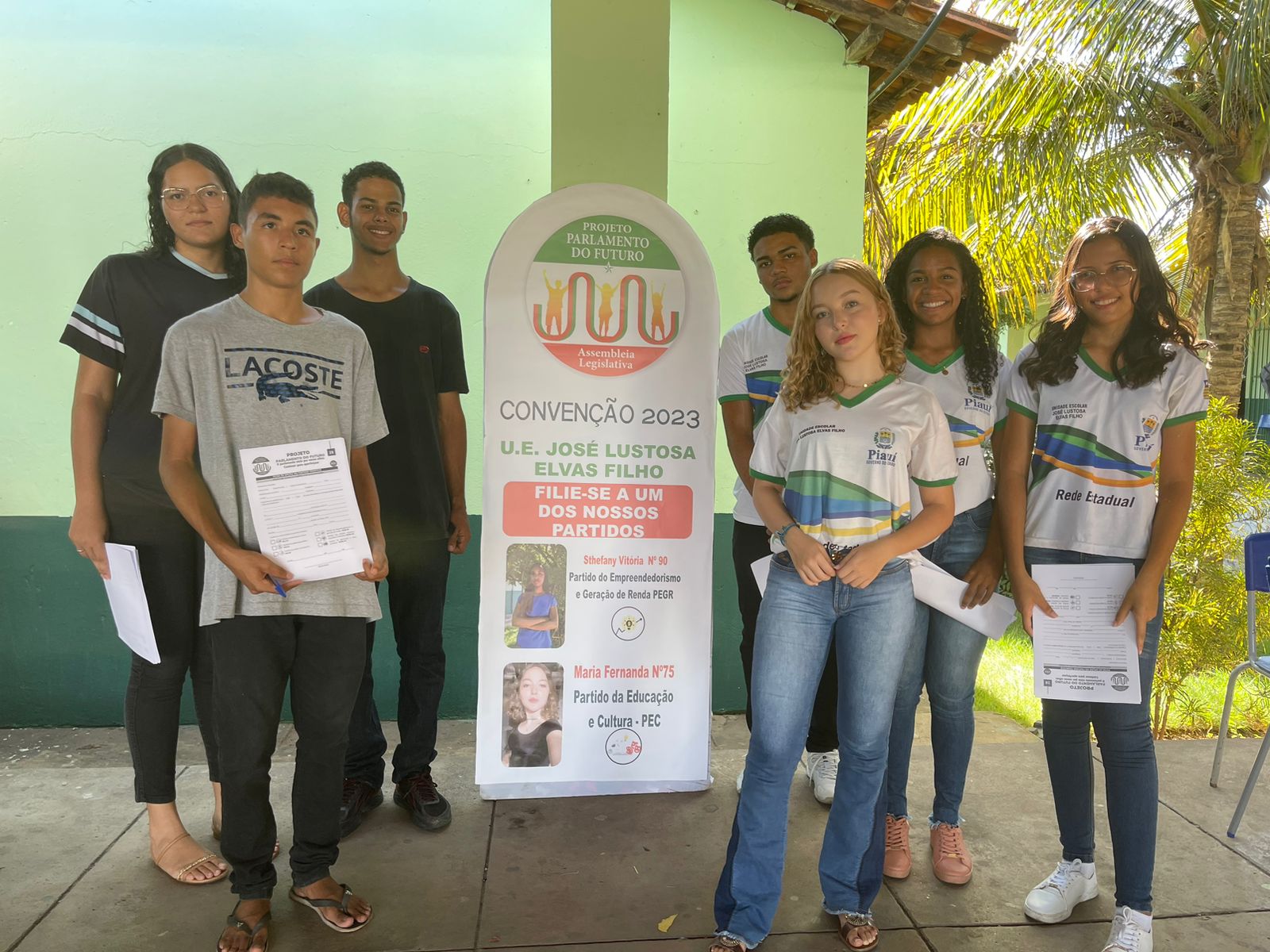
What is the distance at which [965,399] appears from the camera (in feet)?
8.09

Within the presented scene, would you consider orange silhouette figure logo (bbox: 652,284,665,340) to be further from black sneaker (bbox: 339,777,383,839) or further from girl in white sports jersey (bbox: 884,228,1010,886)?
black sneaker (bbox: 339,777,383,839)

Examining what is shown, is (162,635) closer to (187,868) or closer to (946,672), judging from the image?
(187,868)

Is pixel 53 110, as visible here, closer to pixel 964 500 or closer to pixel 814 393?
pixel 814 393

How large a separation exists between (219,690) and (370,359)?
3.02 feet

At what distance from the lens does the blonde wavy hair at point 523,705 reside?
2990mm

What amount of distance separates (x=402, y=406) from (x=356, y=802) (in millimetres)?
1331

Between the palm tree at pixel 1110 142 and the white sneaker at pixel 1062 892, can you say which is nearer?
the white sneaker at pixel 1062 892

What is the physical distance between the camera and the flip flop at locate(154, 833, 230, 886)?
2598 mm

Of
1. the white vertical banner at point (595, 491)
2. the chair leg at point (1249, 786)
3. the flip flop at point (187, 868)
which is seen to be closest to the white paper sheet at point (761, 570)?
the white vertical banner at point (595, 491)

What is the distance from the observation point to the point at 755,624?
10.3 ft

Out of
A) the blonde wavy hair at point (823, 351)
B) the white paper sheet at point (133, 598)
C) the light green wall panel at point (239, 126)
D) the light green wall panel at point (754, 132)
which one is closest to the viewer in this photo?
the blonde wavy hair at point (823, 351)

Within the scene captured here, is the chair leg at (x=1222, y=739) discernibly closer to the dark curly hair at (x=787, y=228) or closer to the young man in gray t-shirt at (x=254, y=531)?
the dark curly hair at (x=787, y=228)

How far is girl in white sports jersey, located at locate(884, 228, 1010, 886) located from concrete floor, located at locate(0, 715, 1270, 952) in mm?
331

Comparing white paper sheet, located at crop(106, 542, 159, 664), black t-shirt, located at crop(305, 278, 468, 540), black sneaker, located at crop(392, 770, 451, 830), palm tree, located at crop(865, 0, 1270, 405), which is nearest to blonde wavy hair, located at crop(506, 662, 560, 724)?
black sneaker, located at crop(392, 770, 451, 830)
